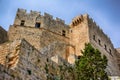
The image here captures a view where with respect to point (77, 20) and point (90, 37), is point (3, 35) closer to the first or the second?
point (77, 20)

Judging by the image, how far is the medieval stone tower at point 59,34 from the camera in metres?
25.8

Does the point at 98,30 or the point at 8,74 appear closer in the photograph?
the point at 8,74

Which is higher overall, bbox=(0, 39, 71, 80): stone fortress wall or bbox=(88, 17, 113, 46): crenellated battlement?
bbox=(88, 17, 113, 46): crenellated battlement

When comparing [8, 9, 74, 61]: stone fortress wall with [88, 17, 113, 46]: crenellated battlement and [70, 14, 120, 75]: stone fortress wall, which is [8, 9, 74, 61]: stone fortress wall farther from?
[88, 17, 113, 46]: crenellated battlement

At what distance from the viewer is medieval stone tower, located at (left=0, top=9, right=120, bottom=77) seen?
2577 centimetres

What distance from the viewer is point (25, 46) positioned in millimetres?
11719

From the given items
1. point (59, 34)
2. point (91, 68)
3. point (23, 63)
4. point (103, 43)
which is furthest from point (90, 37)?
point (23, 63)

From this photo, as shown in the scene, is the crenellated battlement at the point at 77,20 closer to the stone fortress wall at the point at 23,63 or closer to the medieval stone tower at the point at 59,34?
the medieval stone tower at the point at 59,34

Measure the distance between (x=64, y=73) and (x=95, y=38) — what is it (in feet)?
48.4

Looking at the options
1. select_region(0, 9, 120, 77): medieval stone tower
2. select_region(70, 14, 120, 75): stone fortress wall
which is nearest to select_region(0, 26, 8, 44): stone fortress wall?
select_region(0, 9, 120, 77): medieval stone tower

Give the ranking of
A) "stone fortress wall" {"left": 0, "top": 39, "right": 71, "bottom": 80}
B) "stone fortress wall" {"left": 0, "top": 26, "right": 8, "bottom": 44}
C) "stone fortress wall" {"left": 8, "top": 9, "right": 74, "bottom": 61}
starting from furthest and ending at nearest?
1. "stone fortress wall" {"left": 8, "top": 9, "right": 74, "bottom": 61}
2. "stone fortress wall" {"left": 0, "top": 26, "right": 8, "bottom": 44}
3. "stone fortress wall" {"left": 0, "top": 39, "right": 71, "bottom": 80}

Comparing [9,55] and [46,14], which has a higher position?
[46,14]

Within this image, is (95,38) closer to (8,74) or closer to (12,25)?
(12,25)

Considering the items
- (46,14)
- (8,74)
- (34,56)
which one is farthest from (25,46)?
(46,14)
